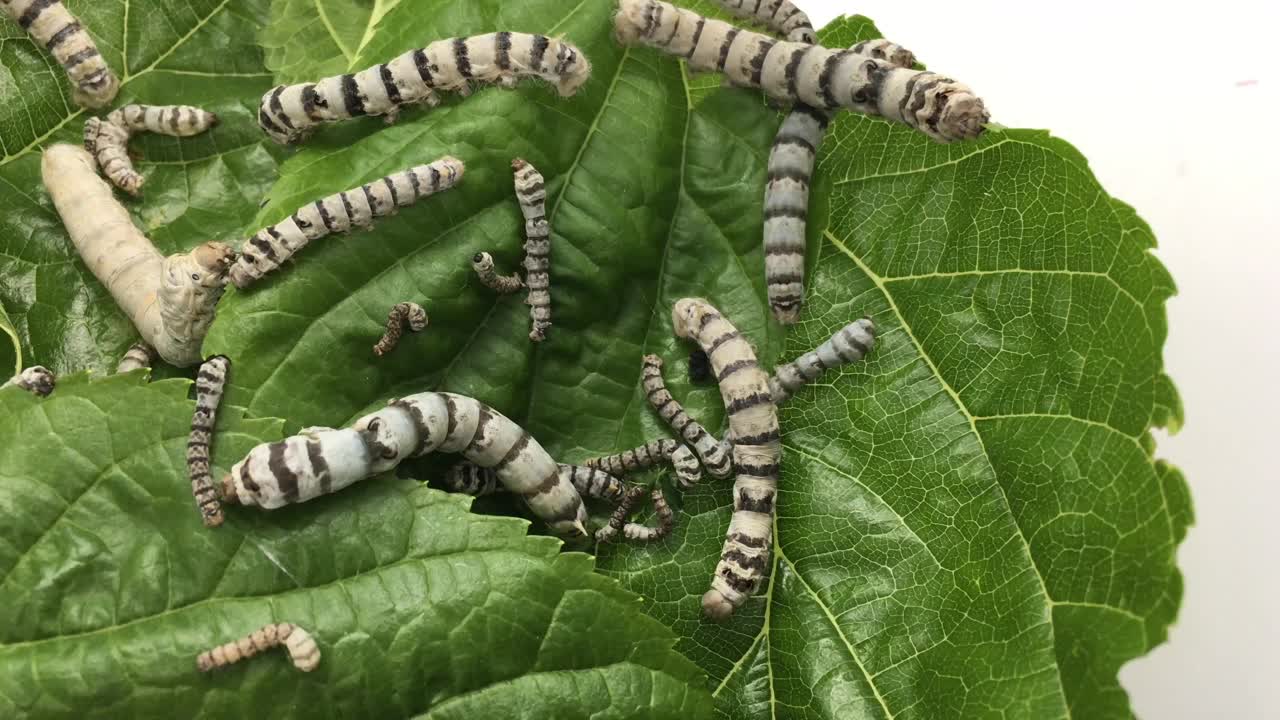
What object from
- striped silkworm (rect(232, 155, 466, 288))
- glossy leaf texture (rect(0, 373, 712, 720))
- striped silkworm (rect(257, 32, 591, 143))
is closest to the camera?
glossy leaf texture (rect(0, 373, 712, 720))

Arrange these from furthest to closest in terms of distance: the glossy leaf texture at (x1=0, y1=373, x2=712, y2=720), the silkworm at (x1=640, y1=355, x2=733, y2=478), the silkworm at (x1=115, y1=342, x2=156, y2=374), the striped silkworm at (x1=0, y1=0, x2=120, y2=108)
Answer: the striped silkworm at (x1=0, y1=0, x2=120, y2=108) < the silkworm at (x1=115, y1=342, x2=156, y2=374) < the silkworm at (x1=640, y1=355, x2=733, y2=478) < the glossy leaf texture at (x1=0, y1=373, x2=712, y2=720)

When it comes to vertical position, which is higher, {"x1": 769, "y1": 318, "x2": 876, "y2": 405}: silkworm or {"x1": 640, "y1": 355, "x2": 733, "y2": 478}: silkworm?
{"x1": 769, "y1": 318, "x2": 876, "y2": 405}: silkworm

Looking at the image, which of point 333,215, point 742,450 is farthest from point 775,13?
point 333,215

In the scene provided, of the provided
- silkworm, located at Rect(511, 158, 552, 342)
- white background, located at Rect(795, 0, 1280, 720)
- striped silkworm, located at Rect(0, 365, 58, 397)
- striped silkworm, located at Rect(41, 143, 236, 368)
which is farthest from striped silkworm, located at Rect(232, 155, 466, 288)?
white background, located at Rect(795, 0, 1280, 720)

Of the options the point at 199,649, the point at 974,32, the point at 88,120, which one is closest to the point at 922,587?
the point at 199,649

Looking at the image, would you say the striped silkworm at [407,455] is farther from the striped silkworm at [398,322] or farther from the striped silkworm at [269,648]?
the striped silkworm at [269,648]

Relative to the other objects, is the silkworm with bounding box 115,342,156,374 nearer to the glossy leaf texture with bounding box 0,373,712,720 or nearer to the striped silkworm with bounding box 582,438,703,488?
the glossy leaf texture with bounding box 0,373,712,720

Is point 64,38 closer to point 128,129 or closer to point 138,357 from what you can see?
point 128,129

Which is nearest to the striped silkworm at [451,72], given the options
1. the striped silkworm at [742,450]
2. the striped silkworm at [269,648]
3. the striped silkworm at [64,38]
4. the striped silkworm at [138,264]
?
the striped silkworm at [138,264]
